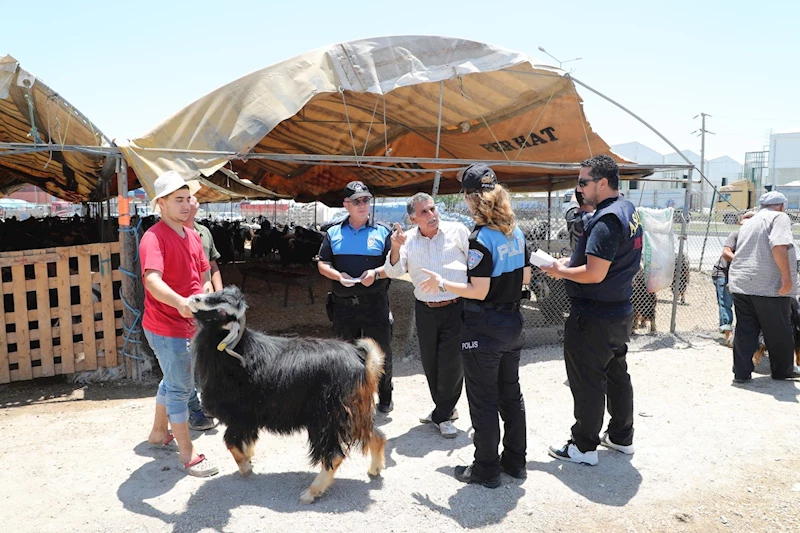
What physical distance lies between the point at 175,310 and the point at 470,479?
2.20 meters

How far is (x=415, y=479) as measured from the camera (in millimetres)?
3537

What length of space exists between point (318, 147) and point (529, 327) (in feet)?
18.0

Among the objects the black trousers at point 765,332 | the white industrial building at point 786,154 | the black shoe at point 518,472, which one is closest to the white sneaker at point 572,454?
the black shoe at point 518,472

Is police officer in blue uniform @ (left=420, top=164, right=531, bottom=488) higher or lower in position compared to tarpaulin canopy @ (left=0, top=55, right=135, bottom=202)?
lower

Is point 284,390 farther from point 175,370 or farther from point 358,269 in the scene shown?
point 358,269

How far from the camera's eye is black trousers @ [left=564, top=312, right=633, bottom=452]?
348cm

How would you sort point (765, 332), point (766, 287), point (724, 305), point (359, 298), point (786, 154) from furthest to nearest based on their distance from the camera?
point (786, 154) < point (724, 305) < point (765, 332) < point (766, 287) < point (359, 298)

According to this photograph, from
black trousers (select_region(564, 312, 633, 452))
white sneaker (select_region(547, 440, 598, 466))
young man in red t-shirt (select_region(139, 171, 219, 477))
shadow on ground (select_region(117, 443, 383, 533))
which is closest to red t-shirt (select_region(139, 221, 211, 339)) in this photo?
young man in red t-shirt (select_region(139, 171, 219, 477))

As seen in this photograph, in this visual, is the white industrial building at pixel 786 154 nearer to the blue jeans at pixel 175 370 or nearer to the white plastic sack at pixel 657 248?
the white plastic sack at pixel 657 248

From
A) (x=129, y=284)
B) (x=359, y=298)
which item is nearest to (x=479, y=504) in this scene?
(x=359, y=298)

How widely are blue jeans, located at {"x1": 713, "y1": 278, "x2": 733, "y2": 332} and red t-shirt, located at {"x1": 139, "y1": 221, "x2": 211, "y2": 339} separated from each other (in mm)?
6617

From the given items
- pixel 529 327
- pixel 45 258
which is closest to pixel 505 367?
pixel 529 327

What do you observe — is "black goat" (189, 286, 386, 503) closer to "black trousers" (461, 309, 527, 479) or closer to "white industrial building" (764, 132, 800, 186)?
"black trousers" (461, 309, 527, 479)

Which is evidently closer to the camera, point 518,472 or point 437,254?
point 518,472
